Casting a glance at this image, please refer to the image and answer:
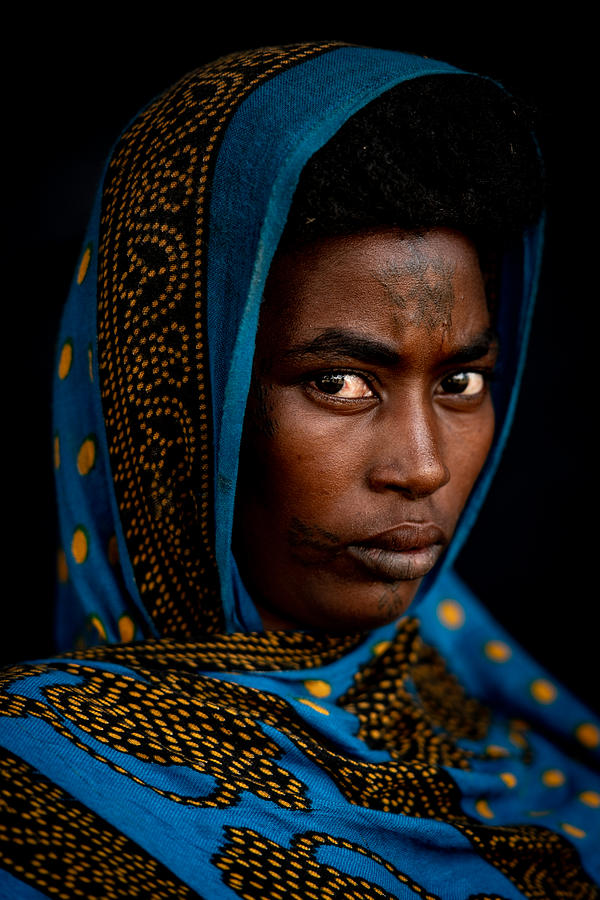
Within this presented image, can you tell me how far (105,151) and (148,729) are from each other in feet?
4.46

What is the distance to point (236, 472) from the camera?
40.3 inches

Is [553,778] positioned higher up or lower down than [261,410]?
lower down

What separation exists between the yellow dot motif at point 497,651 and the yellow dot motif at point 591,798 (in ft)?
0.95

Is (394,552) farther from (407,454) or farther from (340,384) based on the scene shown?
(340,384)

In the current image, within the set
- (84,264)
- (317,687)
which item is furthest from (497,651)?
(84,264)

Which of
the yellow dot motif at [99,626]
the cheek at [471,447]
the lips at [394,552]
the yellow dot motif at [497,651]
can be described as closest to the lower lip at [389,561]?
the lips at [394,552]

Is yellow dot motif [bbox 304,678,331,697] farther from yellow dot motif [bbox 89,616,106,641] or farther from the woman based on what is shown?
yellow dot motif [bbox 89,616,106,641]

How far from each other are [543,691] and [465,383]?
2.45 ft

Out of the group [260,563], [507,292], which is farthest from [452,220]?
[260,563]

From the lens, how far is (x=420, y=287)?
1044mm

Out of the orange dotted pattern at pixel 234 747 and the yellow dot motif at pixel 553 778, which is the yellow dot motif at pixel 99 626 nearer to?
the orange dotted pattern at pixel 234 747

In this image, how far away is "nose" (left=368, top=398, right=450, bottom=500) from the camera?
105cm

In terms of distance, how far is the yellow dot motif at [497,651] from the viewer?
5.41 ft

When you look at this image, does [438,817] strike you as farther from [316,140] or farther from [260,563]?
[316,140]
